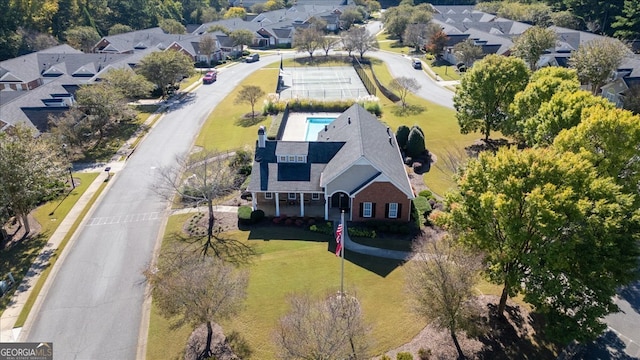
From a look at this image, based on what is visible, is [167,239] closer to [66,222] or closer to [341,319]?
[66,222]

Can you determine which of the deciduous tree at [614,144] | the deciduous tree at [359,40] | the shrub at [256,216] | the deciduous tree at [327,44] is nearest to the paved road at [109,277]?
the shrub at [256,216]

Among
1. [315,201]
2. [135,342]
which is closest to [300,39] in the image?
[315,201]

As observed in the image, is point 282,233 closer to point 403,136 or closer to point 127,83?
point 403,136

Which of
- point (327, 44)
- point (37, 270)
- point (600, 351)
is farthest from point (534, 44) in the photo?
point (37, 270)

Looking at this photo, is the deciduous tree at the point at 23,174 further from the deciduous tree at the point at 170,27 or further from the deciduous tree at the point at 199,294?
the deciduous tree at the point at 170,27

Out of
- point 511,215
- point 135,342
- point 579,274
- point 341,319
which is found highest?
point 511,215

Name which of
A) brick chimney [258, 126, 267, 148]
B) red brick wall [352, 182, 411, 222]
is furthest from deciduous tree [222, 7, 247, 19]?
red brick wall [352, 182, 411, 222]
